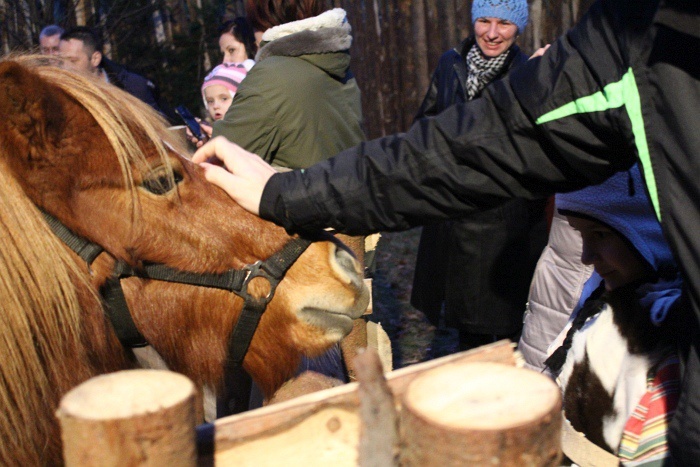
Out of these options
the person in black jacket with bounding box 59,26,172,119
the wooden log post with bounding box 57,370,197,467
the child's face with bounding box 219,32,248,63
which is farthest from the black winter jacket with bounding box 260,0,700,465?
the person in black jacket with bounding box 59,26,172,119

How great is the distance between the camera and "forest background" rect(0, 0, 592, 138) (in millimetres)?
7594

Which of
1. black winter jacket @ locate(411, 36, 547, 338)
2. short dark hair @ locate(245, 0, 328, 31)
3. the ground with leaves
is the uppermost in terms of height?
short dark hair @ locate(245, 0, 328, 31)

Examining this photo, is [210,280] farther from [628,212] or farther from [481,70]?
[481,70]

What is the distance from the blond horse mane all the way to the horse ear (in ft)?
0.32

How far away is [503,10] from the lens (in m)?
4.34

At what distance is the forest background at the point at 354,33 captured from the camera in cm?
759

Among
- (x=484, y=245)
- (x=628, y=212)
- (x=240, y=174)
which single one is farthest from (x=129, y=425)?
(x=484, y=245)

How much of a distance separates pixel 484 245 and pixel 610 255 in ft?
6.63

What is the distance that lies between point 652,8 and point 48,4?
7879mm

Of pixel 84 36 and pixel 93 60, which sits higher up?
pixel 84 36

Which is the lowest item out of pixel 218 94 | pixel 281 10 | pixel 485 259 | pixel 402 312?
pixel 402 312

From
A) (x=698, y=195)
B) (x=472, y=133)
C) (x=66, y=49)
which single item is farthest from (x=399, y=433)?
(x=66, y=49)

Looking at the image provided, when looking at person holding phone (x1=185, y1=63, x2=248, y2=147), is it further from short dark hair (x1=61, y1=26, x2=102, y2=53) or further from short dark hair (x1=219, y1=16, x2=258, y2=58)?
short dark hair (x1=61, y1=26, x2=102, y2=53)

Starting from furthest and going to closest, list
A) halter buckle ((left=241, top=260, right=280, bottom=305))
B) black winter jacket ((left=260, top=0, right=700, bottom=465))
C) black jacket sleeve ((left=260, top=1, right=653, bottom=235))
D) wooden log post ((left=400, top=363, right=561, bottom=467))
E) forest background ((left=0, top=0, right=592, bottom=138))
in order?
forest background ((left=0, top=0, right=592, bottom=138)) → halter buckle ((left=241, top=260, right=280, bottom=305)) → black jacket sleeve ((left=260, top=1, right=653, bottom=235)) → black winter jacket ((left=260, top=0, right=700, bottom=465)) → wooden log post ((left=400, top=363, right=561, bottom=467))
